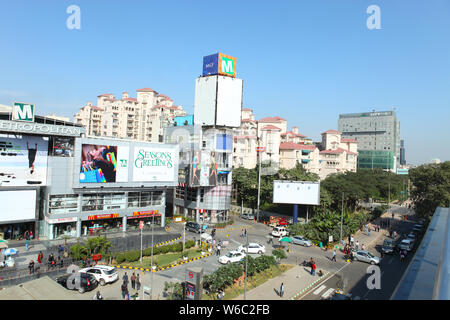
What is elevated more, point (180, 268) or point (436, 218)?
point (436, 218)

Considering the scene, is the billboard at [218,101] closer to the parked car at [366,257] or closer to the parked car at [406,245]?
the parked car at [366,257]

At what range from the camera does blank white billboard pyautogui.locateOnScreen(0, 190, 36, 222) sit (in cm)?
3475

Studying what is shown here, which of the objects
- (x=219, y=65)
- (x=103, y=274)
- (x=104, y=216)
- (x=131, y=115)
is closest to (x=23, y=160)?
(x=104, y=216)

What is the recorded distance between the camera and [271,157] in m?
88.2

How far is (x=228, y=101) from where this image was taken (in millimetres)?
55562

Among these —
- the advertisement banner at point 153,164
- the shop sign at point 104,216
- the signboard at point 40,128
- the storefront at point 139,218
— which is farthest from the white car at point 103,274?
the advertisement banner at point 153,164

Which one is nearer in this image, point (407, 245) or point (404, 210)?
point (407, 245)

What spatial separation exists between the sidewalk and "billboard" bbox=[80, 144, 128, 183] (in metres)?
23.3

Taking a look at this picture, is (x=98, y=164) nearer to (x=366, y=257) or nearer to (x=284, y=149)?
(x=366, y=257)

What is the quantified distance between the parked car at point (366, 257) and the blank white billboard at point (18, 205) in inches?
1404

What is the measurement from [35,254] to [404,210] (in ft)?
243
